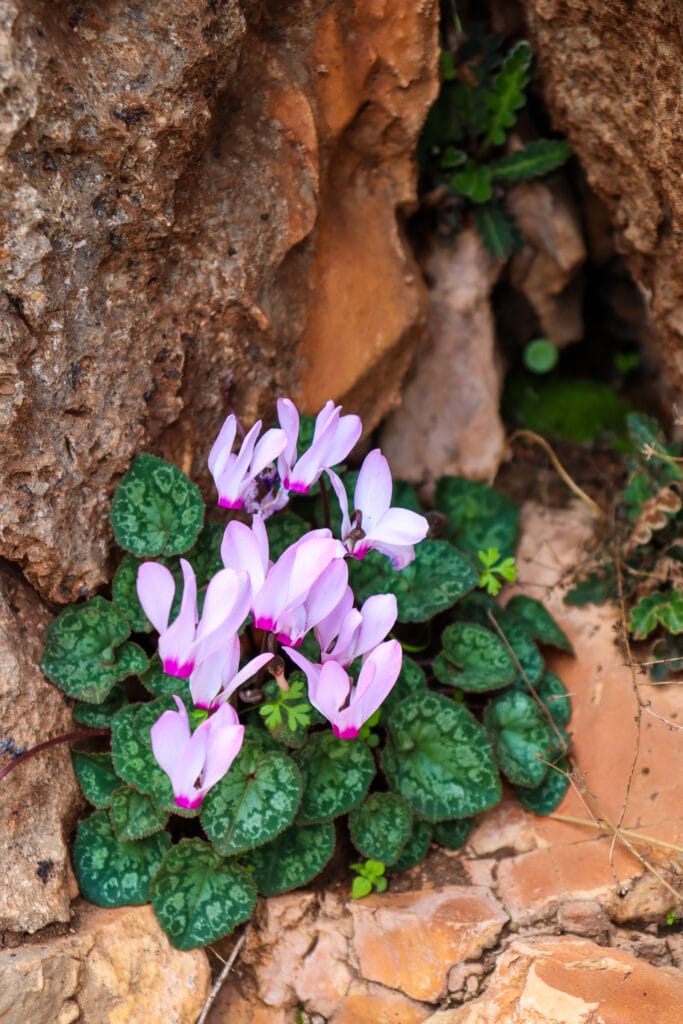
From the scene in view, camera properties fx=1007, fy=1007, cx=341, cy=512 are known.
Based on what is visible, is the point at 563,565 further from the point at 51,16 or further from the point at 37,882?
the point at 51,16

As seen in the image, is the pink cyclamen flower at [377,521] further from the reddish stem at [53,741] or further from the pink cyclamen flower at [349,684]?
the reddish stem at [53,741]

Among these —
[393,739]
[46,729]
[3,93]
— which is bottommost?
[393,739]

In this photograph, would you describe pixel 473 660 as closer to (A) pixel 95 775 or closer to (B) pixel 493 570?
(B) pixel 493 570

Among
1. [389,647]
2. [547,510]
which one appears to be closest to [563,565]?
[547,510]

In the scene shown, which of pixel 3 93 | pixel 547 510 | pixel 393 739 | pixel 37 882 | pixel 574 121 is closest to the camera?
pixel 3 93

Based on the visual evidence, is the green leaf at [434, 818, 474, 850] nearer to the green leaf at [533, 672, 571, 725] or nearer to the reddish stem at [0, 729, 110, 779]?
the green leaf at [533, 672, 571, 725]
